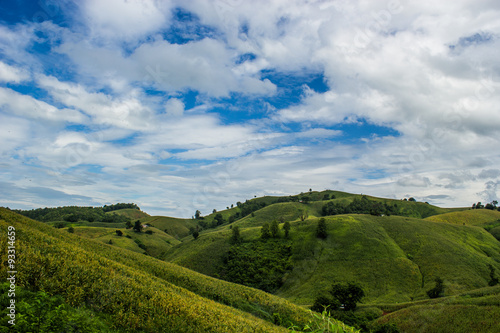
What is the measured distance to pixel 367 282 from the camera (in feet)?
238

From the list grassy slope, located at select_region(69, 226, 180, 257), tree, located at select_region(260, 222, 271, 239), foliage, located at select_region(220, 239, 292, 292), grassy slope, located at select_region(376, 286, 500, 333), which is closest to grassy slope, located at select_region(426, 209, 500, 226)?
tree, located at select_region(260, 222, 271, 239)

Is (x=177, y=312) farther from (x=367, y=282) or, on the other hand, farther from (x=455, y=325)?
(x=367, y=282)

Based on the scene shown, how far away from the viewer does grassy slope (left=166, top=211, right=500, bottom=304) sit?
70938 mm

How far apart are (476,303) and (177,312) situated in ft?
170

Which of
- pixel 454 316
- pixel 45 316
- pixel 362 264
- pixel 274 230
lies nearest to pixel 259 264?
pixel 274 230

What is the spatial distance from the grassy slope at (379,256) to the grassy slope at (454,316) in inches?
765

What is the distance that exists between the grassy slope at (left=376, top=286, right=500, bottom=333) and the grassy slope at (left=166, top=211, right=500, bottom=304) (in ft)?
63.8

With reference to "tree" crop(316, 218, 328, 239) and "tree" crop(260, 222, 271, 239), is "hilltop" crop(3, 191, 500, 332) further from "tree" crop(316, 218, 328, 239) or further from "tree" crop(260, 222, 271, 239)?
"tree" crop(260, 222, 271, 239)

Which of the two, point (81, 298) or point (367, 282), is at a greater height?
point (81, 298)

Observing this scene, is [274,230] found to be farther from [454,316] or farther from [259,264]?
[454,316]

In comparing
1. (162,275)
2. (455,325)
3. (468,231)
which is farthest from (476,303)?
(468,231)

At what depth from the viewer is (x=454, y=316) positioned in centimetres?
3809

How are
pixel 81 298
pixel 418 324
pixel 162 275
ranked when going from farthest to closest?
1. pixel 418 324
2. pixel 162 275
3. pixel 81 298

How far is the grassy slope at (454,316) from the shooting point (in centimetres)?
3466
